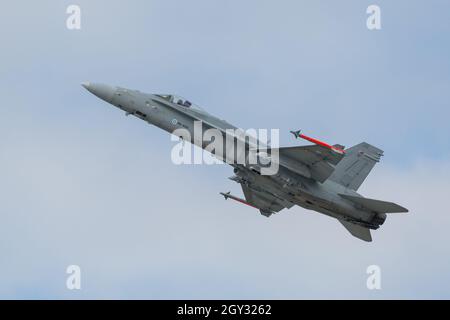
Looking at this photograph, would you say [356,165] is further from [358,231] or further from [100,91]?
[100,91]

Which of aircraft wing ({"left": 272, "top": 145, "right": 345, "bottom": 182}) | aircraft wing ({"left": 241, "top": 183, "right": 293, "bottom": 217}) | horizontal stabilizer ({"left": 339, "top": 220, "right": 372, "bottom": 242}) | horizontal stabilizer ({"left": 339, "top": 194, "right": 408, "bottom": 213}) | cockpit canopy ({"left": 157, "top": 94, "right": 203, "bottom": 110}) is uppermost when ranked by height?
cockpit canopy ({"left": 157, "top": 94, "right": 203, "bottom": 110})

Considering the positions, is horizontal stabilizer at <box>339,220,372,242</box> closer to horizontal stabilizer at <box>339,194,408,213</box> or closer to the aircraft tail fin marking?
the aircraft tail fin marking

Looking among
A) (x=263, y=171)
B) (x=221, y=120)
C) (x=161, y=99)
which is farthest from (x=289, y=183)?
(x=161, y=99)

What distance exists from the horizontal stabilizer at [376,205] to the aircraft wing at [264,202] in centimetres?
526

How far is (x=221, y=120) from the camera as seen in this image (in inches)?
1711

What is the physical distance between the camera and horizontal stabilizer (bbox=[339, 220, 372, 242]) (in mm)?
46000

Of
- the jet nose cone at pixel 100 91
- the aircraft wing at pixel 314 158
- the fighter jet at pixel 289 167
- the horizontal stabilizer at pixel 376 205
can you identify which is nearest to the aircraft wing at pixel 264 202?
the fighter jet at pixel 289 167

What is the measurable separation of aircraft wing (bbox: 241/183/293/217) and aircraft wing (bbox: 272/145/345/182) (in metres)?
5.12

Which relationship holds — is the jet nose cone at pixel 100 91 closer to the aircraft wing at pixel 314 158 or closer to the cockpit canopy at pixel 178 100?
the cockpit canopy at pixel 178 100

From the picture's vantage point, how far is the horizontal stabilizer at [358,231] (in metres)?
46.0

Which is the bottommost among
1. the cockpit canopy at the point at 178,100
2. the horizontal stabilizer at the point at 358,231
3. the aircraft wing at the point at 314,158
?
the horizontal stabilizer at the point at 358,231

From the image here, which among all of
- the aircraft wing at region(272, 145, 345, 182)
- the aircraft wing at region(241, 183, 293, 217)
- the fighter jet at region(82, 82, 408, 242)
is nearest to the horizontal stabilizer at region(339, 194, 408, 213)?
the fighter jet at region(82, 82, 408, 242)

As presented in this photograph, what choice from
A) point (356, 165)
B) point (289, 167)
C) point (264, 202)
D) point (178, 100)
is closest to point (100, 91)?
point (178, 100)

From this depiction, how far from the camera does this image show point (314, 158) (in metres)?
42.8
